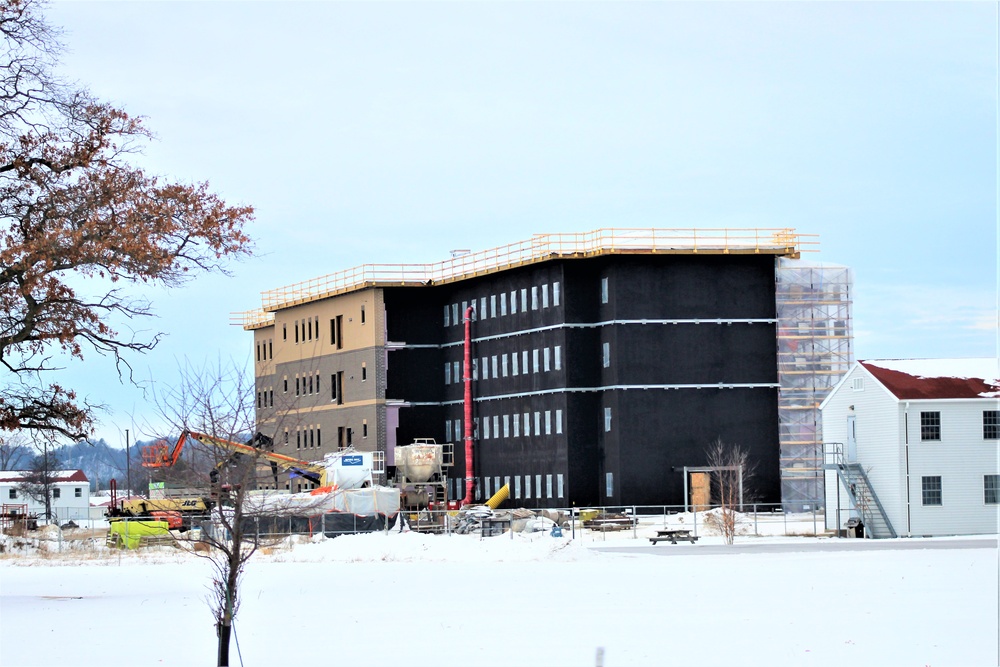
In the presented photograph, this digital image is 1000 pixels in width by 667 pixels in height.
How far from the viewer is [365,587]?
33.9m

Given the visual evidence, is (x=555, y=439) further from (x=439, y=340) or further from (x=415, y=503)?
(x=439, y=340)

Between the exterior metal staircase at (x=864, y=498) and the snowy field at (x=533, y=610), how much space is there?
11120 millimetres

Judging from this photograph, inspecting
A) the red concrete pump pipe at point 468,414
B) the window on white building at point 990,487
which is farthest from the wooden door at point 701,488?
the window on white building at point 990,487

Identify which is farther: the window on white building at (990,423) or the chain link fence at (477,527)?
the window on white building at (990,423)

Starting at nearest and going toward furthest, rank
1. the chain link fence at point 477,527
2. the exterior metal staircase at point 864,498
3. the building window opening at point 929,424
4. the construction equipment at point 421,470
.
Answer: the chain link fence at point 477,527
the building window opening at point 929,424
the exterior metal staircase at point 864,498
the construction equipment at point 421,470

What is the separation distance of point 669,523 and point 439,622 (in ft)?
141

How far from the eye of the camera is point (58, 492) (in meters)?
146

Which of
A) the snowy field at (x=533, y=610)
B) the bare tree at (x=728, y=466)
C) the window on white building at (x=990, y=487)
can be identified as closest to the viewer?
the snowy field at (x=533, y=610)

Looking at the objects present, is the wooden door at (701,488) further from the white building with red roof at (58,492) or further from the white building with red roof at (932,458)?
the white building with red roof at (58,492)

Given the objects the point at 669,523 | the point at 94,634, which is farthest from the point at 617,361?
the point at 94,634

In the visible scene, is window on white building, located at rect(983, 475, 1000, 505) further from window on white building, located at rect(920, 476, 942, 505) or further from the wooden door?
the wooden door

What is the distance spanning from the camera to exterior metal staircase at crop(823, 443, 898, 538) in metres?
56.1

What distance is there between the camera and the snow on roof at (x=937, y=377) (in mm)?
55938

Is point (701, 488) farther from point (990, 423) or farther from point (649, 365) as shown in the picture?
point (990, 423)
